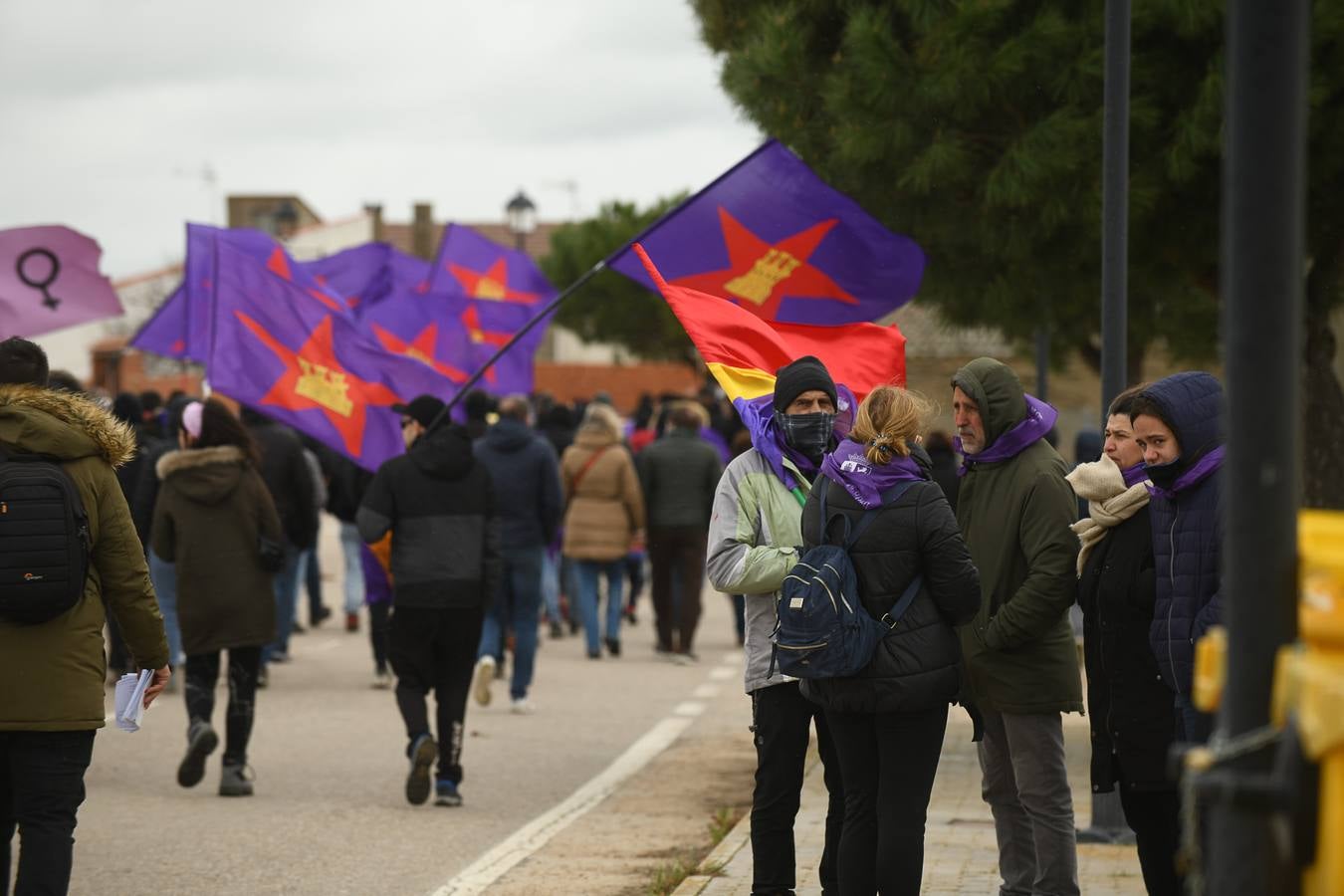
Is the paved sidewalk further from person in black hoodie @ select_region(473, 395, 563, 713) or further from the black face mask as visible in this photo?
person in black hoodie @ select_region(473, 395, 563, 713)

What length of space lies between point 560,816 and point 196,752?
176 cm

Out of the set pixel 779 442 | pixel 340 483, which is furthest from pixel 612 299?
pixel 779 442

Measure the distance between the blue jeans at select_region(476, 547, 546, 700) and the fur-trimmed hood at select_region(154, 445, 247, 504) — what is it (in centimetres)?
284

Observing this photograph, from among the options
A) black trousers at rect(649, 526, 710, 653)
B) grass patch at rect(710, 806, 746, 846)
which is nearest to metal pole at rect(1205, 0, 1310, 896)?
grass patch at rect(710, 806, 746, 846)

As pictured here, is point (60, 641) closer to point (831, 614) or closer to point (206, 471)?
point (831, 614)

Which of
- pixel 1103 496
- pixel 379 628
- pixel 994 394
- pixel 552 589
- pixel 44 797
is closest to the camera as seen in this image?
pixel 44 797

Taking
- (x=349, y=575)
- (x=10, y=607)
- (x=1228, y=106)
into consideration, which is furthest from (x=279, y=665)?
(x=1228, y=106)

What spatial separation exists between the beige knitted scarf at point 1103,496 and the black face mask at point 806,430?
0.83 metres

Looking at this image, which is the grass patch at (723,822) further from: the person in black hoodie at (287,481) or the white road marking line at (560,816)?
the person in black hoodie at (287,481)

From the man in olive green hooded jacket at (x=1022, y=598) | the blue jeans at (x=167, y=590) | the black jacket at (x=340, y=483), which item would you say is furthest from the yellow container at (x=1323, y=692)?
the black jacket at (x=340, y=483)

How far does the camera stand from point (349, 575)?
1691cm

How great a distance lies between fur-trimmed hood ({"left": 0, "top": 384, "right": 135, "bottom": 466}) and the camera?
5.35 metres

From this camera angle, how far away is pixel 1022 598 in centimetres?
582

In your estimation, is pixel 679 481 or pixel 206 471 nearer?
pixel 206 471
